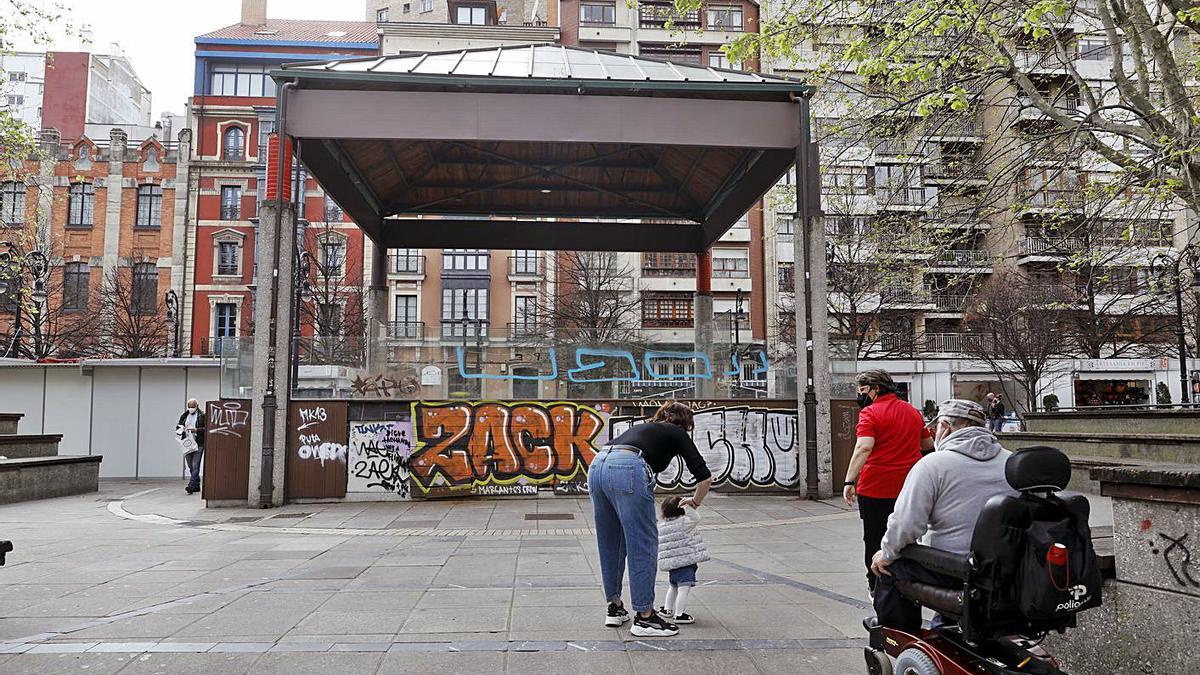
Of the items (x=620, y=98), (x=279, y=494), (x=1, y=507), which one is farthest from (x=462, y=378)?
(x=1, y=507)

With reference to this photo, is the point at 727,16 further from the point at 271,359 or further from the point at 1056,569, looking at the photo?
the point at 1056,569

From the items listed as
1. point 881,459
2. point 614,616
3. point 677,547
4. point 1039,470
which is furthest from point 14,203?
point 1039,470

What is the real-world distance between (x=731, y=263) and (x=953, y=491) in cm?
4796

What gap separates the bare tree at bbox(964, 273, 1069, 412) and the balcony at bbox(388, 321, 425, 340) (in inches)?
1135

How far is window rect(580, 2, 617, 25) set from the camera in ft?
177

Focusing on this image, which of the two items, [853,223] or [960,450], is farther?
[853,223]

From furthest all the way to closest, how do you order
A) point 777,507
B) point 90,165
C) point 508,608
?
point 90,165 < point 777,507 < point 508,608

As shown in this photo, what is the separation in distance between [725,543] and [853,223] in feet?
105

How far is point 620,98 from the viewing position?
14.3 m

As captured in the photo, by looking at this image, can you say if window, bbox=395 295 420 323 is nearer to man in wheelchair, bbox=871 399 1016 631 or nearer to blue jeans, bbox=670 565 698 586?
blue jeans, bbox=670 565 698 586

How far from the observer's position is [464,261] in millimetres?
49625

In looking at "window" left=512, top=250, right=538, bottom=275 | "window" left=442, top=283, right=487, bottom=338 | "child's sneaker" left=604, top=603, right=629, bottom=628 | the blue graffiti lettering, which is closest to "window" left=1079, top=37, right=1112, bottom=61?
"child's sneaker" left=604, top=603, right=629, bottom=628

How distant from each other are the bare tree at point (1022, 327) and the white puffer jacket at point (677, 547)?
3426cm

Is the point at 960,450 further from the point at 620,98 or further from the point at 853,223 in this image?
the point at 853,223
